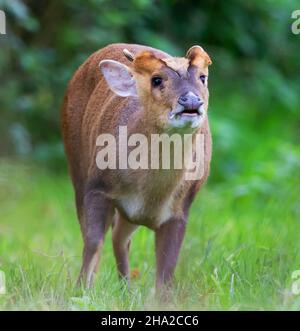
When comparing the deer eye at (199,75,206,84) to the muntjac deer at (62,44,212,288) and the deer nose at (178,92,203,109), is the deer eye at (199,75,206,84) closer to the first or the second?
the muntjac deer at (62,44,212,288)

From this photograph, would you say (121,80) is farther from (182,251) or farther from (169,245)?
(182,251)

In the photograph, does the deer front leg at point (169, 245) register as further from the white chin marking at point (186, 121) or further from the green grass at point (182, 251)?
the white chin marking at point (186, 121)

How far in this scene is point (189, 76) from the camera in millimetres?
6102

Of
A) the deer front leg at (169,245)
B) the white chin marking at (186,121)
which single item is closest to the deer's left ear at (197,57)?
the white chin marking at (186,121)

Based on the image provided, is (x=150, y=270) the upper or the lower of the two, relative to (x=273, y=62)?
lower

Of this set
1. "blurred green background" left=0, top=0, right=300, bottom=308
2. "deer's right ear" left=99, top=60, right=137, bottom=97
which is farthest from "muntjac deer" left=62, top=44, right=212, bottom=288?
"blurred green background" left=0, top=0, right=300, bottom=308

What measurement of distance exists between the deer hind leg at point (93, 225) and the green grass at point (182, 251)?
0.11 m

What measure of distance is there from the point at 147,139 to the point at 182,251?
148 centimetres

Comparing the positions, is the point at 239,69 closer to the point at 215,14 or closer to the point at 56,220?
the point at 215,14

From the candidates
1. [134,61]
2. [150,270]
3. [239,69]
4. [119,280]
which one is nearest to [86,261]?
[119,280]

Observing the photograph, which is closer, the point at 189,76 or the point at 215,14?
the point at 189,76

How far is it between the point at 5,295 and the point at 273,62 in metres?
7.68

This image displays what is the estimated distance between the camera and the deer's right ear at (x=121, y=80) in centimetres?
651

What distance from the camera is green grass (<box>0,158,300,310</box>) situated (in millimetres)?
6051
